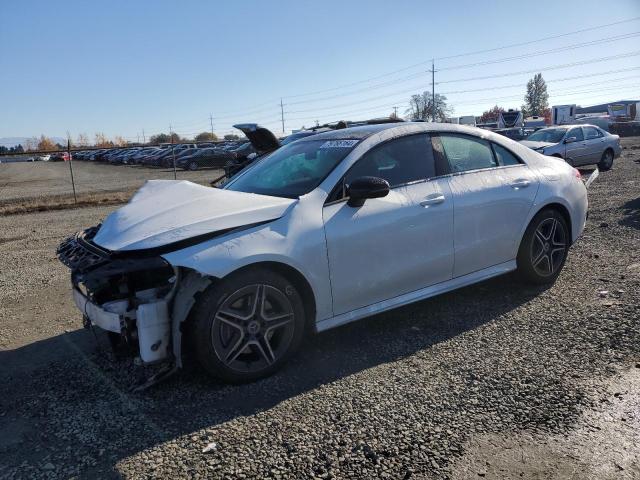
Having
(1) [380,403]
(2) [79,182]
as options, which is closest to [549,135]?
(1) [380,403]

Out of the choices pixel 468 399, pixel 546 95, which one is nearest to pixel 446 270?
pixel 468 399

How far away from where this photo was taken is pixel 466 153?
4707 millimetres

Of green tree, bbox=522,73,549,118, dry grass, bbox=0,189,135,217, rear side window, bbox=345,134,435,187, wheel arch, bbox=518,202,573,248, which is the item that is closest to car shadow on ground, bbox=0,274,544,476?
wheel arch, bbox=518,202,573,248

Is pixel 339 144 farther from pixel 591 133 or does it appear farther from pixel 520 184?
pixel 591 133

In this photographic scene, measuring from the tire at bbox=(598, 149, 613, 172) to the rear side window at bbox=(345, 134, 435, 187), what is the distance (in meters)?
14.9

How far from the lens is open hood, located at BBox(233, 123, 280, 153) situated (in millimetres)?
6141

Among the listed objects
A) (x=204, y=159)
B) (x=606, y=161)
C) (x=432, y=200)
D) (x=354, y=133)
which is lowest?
(x=606, y=161)

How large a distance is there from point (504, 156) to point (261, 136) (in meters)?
2.87

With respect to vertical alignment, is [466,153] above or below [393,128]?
below

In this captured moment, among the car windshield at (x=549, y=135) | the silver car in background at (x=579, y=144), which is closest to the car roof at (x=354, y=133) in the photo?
the silver car in background at (x=579, y=144)

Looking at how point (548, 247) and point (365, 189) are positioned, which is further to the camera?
point (548, 247)

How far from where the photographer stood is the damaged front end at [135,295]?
3.13m

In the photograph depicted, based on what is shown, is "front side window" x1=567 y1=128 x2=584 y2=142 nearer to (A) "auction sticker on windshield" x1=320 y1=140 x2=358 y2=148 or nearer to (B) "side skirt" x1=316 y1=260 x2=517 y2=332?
(B) "side skirt" x1=316 y1=260 x2=517 y2=332

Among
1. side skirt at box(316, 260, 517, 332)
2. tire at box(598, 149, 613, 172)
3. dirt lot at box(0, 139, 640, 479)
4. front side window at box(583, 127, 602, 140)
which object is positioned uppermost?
front side window at box(583, 127, 602, 140)
